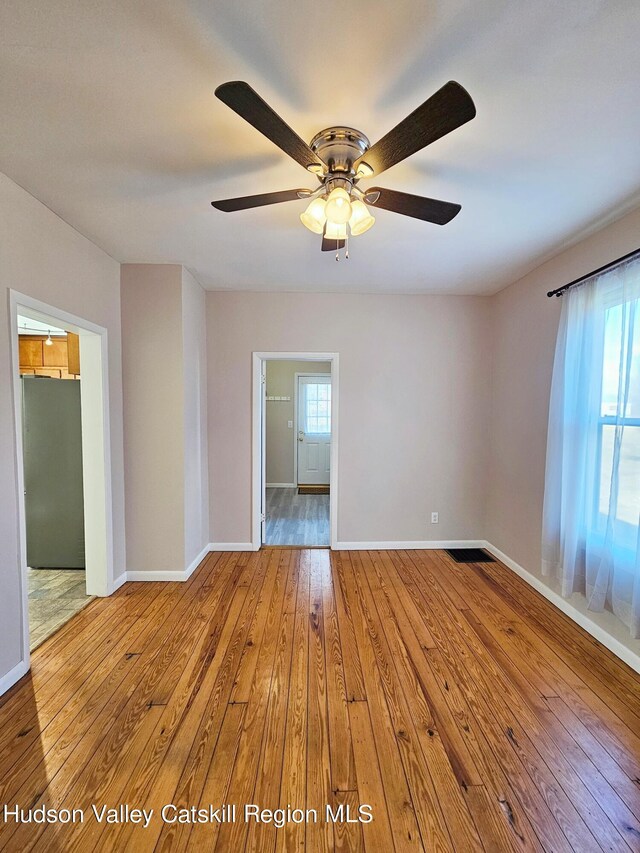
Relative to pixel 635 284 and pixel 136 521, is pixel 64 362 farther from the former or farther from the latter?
pixel 635 284

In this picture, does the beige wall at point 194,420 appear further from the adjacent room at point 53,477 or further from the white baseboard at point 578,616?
the white baseboard at point 578,616

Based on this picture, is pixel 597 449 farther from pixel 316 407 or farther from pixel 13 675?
pixel 316 407

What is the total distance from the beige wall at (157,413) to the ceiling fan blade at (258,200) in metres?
1.56

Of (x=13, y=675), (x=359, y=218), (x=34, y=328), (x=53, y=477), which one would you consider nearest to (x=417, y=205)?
(x=359, y=218)

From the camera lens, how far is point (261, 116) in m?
1.06

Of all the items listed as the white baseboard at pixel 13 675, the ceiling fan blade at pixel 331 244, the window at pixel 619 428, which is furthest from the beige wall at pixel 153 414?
the window at pixel 619 428

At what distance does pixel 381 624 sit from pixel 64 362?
504cm

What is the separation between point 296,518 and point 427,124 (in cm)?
447

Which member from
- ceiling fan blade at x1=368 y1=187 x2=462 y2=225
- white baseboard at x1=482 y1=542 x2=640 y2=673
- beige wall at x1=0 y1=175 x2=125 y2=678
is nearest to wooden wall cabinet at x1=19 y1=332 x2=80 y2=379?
beige wall at x1=0 y1=175 x2=125 y2=678

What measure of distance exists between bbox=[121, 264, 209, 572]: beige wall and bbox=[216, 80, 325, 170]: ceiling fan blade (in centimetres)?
197

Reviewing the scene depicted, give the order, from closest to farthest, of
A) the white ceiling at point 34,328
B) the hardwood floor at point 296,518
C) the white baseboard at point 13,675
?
1. the white baseboard at point 13,675
2. the hardwood floor at point 296,518
3. the white ceiling at point 34,328

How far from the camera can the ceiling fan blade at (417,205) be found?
147 cm

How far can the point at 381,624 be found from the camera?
7.96ft

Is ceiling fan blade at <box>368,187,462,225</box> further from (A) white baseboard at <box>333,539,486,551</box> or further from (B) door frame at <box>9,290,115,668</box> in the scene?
(A) white baseboard at <box>333,539,486,551</box>
